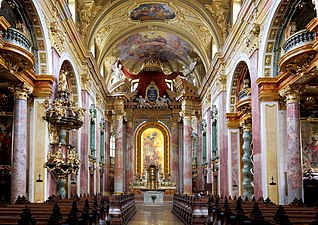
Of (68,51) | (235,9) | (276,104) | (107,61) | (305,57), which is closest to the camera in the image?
(305,57)

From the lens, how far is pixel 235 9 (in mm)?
19297

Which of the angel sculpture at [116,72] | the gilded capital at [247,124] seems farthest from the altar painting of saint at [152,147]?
the gilded capital at [247,124]

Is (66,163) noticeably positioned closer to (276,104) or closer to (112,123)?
(276,104)

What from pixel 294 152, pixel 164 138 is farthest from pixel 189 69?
pixel 294 152

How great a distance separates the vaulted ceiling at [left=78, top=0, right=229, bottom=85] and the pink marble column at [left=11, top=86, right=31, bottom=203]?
830cm

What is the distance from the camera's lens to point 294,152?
1299 cm

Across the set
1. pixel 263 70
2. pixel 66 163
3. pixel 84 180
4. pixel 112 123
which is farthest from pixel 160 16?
pixel 66 163

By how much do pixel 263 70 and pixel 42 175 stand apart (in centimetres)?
738

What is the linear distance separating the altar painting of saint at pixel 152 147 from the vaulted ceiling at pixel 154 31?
466cm

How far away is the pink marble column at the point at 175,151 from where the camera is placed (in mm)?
31375

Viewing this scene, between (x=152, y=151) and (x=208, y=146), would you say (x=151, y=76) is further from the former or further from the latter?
(x=208, y=146)

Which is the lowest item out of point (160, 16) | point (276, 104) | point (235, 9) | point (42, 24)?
point (276, 104)

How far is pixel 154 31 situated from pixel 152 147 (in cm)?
860

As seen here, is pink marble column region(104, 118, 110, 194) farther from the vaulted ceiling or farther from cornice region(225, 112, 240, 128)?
cornice region(225, 112, 240, 128)
